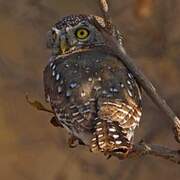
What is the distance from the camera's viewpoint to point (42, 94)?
4.80 metres

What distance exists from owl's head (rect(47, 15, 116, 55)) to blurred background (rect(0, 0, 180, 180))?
5.48 ft

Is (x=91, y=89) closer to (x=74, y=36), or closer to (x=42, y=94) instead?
(x=74, y=36)

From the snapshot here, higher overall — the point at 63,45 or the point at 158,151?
the point at 63,45

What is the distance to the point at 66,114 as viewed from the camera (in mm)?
2557

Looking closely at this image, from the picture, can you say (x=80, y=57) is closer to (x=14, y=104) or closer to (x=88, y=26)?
(x=88, y=26)

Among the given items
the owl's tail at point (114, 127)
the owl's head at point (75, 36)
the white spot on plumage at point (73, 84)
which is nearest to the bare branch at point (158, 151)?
the owl's tail at point (114, 127)

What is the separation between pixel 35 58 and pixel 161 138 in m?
1.09

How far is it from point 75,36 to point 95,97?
58cm

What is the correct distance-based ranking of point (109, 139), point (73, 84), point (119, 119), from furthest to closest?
point (73, 84) < point (119, 119) < point (109, 139)

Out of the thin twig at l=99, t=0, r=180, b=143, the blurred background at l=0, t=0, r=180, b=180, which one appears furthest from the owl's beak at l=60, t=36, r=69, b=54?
the blurred background at l=0, t=0, r=180, b=180

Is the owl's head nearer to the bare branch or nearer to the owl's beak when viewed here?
the owl's beak

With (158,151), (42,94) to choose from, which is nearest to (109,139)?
(158,151)

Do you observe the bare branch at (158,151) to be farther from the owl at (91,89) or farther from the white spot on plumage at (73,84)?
the white spot on plumage at (73,84)

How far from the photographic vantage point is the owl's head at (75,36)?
2.98 metres
